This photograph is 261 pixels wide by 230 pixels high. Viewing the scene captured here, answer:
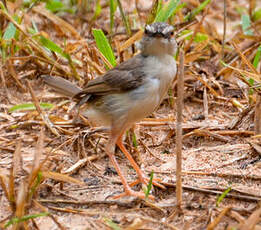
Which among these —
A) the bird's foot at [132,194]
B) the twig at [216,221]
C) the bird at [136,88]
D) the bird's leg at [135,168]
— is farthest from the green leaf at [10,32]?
the twig at [216,221]

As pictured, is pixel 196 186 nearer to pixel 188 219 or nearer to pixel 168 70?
pixel 188 219

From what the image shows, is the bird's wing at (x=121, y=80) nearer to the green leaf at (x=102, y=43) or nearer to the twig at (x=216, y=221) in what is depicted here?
the green leaf at (x=102, y=43)

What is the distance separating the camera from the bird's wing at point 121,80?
4012 millimetres

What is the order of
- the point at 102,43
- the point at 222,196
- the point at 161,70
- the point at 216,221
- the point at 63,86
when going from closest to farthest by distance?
the point at 216,221 < the point at 222,196 < the point at 161,70 < the point at 63,86 < the point at 102,43

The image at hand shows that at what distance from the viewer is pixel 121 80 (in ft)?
A: 13.3

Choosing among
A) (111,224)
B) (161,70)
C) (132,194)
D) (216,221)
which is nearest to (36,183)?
(111,224)

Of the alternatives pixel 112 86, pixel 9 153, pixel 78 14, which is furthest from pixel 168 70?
pixel 78 14

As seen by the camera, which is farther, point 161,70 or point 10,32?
point 10,32

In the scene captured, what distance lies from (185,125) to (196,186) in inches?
45.2

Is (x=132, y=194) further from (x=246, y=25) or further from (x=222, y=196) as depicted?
(x=246, y=25)

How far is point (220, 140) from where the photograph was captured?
15.3 ft

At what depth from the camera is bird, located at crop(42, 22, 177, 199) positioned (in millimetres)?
3953

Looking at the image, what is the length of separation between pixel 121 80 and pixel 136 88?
16 centimetres

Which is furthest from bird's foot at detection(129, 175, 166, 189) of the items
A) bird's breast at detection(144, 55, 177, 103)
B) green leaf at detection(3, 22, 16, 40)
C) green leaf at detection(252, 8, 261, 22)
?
green leaf at detection(252, 8, 261, 22)
